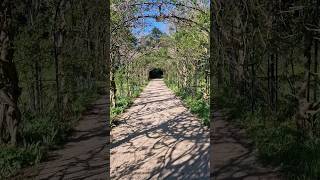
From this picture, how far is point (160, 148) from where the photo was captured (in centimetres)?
655

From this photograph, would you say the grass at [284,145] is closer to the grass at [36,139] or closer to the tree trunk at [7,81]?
the grass at [36,139]

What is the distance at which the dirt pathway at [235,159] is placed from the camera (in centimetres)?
407

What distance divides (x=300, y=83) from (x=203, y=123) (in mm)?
3734

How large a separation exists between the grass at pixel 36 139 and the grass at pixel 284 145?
91.5 inches

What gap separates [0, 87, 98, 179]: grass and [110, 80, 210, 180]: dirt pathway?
30.2 inches

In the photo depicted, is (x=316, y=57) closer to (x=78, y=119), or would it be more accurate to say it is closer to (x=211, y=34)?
(x=78, y=119)

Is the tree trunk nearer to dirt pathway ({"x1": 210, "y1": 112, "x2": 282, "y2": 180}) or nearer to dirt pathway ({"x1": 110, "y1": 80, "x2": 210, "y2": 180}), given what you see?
dirt pathway ({"x1": 110, "y1": 80, "x2": 210, "y2": 180})

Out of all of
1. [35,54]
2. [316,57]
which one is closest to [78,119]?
[35,54]

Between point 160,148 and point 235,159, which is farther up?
point 235,159

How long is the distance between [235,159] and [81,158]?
65.2 inches

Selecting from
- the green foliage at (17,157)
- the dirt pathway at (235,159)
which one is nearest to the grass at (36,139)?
the green foliage at (17,157)

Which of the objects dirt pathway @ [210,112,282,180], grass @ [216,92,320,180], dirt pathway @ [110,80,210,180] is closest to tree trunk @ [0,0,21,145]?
dirt pathway @ [110,80,210,180]

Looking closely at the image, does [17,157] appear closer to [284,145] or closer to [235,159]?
[235,159]

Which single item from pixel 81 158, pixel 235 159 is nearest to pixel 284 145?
pixel 235 159
